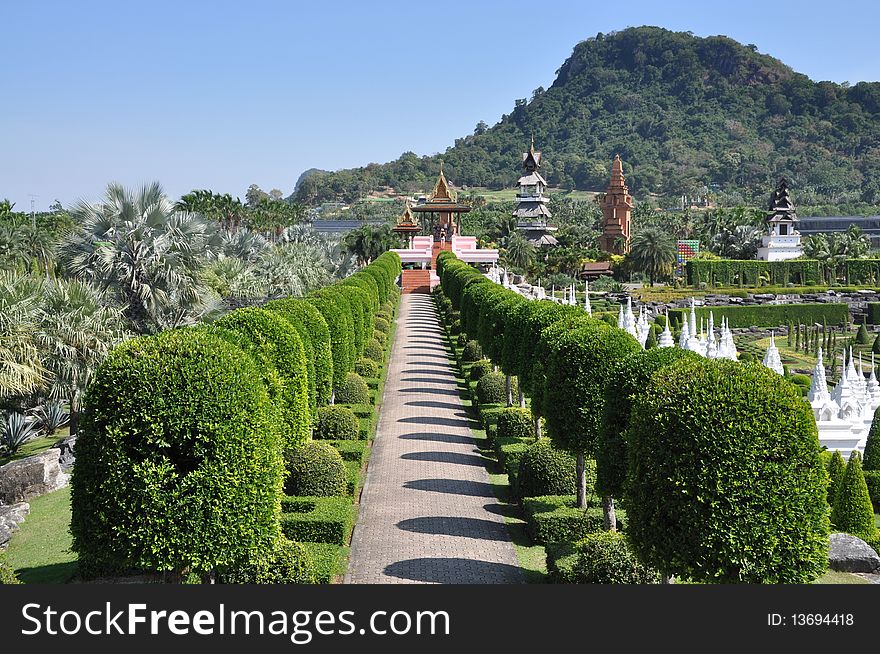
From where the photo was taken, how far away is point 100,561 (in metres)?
11.1

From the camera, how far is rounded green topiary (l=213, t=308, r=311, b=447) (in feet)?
53.3

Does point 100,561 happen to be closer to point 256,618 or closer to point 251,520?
point 251,520

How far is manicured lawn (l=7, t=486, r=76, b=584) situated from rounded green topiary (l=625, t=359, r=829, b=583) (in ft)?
28.7

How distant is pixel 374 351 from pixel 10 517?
2056cm

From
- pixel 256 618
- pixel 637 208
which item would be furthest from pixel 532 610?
pixel 637 208

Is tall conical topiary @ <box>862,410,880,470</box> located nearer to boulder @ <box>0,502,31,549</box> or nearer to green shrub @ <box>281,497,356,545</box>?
green shrub @ <box>281,497,356,545</box>

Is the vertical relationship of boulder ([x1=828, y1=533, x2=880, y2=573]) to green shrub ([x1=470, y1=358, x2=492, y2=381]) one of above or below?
below

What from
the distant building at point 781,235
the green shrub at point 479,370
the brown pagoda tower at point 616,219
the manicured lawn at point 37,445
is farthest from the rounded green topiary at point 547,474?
the brown pagoda tower at point 616,219

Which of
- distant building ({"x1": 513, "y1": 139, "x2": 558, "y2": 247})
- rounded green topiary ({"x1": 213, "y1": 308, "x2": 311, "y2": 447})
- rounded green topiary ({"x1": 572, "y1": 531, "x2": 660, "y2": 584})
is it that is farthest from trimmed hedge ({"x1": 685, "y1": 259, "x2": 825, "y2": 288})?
rounded green topiary ({"x1": 572, "y1": 531, "x2": 660, "y2": 584})

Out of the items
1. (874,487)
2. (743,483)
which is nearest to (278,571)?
(743,483)

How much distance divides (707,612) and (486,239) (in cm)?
9658

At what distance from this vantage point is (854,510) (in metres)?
17.3

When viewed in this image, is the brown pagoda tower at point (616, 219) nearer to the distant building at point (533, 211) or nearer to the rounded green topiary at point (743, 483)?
the distant building at point (533, 211)

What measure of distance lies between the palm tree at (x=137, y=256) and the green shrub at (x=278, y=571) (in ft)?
44.6
